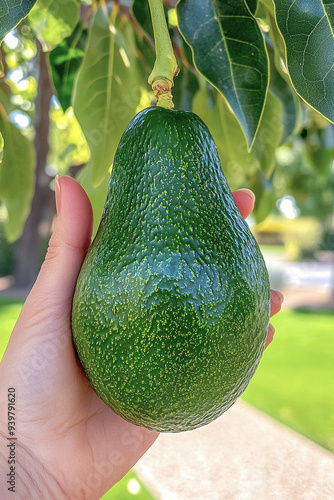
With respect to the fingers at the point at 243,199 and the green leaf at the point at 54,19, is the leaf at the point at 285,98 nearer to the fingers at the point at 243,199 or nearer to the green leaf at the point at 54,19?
the fingers at the point at 243,199

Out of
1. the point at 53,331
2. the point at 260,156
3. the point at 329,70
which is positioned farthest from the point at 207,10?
the point at 53,331

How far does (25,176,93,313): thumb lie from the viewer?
120 cm

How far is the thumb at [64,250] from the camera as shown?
3.93 feet

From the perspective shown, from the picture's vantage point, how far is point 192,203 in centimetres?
88

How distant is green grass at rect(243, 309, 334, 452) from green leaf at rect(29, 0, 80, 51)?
11.6 ft

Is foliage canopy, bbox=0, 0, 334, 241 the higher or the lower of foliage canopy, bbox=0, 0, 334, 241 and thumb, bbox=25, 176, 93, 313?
the higher

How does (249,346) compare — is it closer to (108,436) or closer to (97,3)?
(108,436)

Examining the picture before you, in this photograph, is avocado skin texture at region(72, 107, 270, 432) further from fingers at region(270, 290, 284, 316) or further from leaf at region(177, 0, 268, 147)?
fingers at region(270, 290, 284, 316)

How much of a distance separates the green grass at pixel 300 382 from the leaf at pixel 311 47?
3722 mm

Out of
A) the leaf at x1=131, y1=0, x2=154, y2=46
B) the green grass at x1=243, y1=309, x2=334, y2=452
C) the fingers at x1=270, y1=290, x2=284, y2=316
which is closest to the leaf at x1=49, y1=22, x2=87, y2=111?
the leaf at x1=131, y1=0, x2=154, y2=46

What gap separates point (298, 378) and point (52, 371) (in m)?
4.96

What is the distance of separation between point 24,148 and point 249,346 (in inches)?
45.0

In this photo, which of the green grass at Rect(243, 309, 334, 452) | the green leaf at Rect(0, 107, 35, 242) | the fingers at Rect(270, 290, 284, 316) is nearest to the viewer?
the fingers at Rect(270, 290, 284, 316)

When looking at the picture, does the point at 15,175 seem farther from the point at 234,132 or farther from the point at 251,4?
the point at 251,4
